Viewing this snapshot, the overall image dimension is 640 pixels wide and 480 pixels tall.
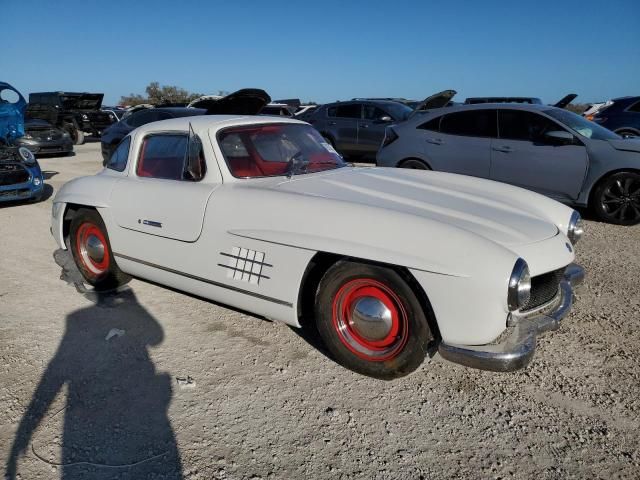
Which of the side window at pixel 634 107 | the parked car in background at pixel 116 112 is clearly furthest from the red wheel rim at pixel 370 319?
the parked car in background at pixel 116 112

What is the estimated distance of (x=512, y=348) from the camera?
2.20m

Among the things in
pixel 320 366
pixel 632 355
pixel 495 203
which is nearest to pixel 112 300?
pixel 320 366

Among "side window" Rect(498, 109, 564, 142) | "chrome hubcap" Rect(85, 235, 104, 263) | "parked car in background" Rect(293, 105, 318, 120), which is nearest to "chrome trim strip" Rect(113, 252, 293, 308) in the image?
"chrome hubcap" Rect(85, 235, 104, 263)

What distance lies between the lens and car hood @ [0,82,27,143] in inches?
334

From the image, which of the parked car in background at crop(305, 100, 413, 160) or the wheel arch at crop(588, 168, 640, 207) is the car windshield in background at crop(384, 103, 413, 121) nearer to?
the parked car in background at crop(305, 100, 413, 160)

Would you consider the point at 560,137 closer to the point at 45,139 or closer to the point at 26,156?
the point at 26,156

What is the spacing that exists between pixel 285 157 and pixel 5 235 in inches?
170

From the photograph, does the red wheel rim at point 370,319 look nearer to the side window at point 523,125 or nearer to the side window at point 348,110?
the side window at point 523,125

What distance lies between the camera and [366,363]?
8.49 ft

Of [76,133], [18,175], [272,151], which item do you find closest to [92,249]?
[272,151]

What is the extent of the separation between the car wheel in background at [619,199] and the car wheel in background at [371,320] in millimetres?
4591

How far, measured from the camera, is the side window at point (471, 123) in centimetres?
636

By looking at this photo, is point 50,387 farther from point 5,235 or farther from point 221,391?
point 5,235

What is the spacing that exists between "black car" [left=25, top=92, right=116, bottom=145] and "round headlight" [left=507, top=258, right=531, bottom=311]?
18621 mm
